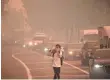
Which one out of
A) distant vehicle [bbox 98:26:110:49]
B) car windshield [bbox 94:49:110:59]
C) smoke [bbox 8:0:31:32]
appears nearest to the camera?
car windshield [bbox 94:49:110:59]

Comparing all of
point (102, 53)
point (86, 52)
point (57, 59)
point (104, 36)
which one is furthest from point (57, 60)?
point (86, 52)

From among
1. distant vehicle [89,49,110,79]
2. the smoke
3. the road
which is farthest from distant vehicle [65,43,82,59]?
the smoke

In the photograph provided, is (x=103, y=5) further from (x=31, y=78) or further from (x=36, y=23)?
(x=31, y=78)

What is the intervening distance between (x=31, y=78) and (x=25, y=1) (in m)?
2.53

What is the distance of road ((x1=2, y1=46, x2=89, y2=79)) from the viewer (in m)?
11.9

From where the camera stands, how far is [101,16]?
12547 mm

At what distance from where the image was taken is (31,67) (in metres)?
12.2

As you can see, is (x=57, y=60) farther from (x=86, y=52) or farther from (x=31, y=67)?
(x=86, y=52)

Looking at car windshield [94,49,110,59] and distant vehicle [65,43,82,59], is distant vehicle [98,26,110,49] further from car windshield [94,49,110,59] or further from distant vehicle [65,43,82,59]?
distant vehicle [65,43,82,59]

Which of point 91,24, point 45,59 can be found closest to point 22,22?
point 45,59

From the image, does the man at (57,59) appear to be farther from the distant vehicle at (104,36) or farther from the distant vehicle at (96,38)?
the distant vehicle at (104,36)

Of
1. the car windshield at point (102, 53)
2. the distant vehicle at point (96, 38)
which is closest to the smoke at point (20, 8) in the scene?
the distant vehicle at point (96, 38)

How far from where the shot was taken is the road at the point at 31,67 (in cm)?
1191

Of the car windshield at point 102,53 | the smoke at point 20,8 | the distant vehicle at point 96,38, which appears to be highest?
the smoke at point 20,8
